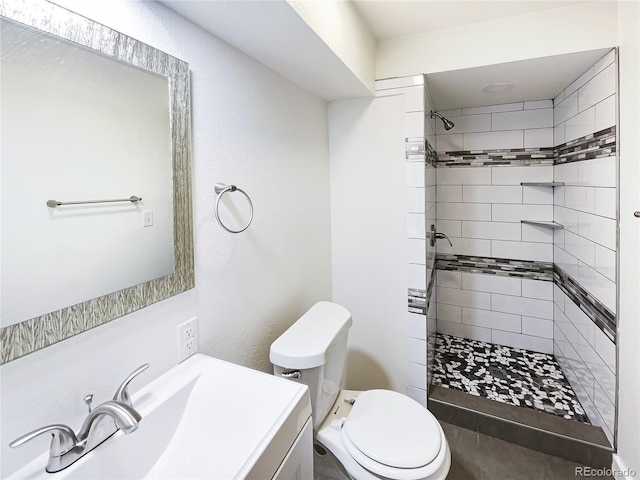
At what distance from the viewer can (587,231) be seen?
6.26 ft

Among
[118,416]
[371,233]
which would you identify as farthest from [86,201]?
[371,233]

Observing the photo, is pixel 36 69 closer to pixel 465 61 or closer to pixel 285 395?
pixel 285 395

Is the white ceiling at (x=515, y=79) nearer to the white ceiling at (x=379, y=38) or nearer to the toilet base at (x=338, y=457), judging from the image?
the white ceiling at (x=379, y=38)

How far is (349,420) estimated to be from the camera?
4.69 feet

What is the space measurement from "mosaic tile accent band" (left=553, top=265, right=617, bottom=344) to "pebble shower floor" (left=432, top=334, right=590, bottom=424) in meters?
0.60

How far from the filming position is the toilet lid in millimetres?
1249

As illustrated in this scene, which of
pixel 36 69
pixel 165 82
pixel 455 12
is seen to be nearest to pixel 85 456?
pixel 36 69

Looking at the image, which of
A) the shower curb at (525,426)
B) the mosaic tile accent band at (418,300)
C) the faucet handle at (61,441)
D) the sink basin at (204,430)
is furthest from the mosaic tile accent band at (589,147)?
the faucet handle at (61,441)

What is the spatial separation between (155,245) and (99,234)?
0.55 feet

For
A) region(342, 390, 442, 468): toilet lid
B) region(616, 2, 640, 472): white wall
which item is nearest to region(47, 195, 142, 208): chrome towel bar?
region(342, 390, 442, 468): toilet lid

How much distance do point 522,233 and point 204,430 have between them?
267cm

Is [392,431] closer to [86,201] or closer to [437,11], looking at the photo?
[86,201]

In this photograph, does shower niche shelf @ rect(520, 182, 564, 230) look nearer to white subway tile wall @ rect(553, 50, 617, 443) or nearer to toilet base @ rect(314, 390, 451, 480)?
white subway tile wall @ rect(553, 50, 617, 443)

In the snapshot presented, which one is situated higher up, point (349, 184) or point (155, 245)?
point (349, 184)
